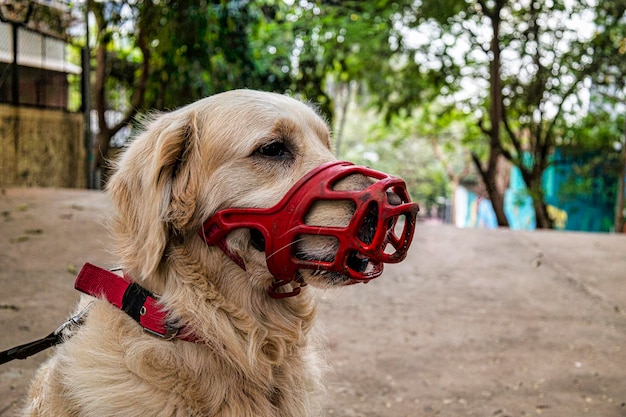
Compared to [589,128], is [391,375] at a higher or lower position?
lower

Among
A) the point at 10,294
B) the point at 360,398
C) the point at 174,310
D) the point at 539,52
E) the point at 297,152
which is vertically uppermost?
the point at 539,52

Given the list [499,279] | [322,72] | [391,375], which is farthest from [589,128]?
[391,375]

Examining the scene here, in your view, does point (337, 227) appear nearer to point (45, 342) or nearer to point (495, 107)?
point (45, 342)

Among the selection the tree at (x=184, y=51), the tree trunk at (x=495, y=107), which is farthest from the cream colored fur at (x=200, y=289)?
the tree trunk at (x=495, y=107)

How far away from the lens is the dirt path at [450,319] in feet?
13.4

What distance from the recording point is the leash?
94.7 inches

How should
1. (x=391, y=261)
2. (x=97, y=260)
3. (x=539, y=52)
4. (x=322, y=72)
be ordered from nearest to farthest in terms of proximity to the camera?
1. (x=391, y=261)
2. (x=97, y=260)
3. (x=322, y=72)
4. (x=539, y=52)

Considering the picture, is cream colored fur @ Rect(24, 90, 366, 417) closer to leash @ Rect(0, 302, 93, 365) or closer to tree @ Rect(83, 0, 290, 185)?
leash @ Rect(0, 302, 93, 365)

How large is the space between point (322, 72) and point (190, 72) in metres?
2.91

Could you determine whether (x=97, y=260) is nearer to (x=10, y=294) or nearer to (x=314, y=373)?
(x=10, y=294)

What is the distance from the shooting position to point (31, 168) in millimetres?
12633

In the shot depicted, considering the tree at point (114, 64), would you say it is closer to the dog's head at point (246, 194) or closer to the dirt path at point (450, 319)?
the dirt path at point (450, 319)

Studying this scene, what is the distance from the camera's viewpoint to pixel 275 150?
242 centimetres

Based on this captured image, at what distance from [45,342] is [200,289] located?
70 cm
